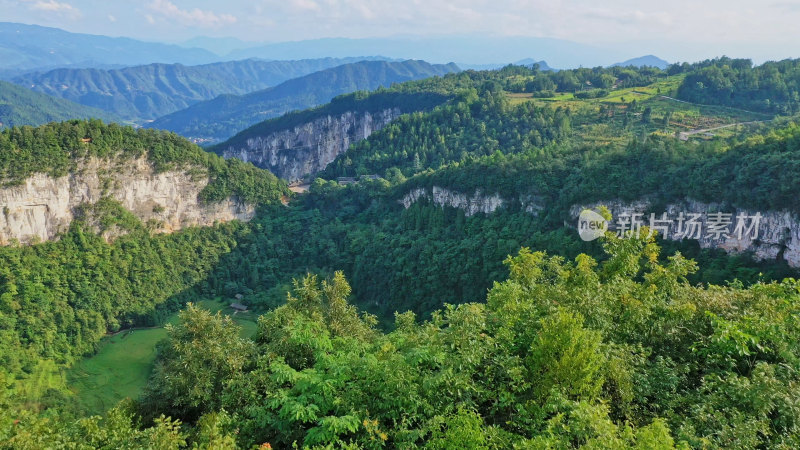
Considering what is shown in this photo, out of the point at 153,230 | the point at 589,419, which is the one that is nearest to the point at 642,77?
the point at 153,230

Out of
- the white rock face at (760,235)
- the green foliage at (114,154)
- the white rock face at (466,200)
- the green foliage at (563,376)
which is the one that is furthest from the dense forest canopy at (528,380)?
the green foliage at (114,154)

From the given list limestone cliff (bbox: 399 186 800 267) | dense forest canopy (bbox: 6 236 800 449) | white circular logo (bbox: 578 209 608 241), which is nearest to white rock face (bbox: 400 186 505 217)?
limestone cliff (bbox: 399 186 800 267)

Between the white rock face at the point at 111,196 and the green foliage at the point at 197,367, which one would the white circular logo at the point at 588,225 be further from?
the white rock face at the point at 111,196

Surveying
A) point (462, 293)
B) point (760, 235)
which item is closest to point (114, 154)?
point (462, 293)

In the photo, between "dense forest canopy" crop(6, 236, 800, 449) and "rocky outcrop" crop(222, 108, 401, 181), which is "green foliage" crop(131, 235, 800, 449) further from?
"rocky outcrop" crop(222, 108, 401, 181)

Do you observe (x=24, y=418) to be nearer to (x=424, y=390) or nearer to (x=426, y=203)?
(x=424, y=390)
